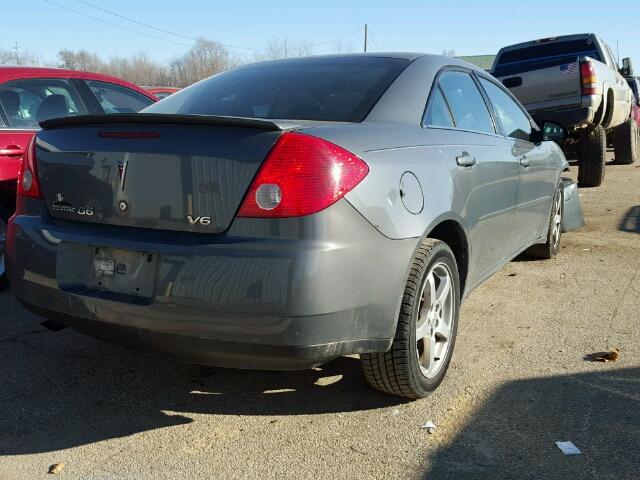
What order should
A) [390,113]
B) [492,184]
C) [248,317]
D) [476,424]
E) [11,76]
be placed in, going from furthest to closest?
[11,76]
[492,184]
[390,113]
[476,424]
[248,317]

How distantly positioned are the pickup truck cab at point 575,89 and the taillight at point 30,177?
7.41m

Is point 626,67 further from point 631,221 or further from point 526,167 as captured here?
point 526,167

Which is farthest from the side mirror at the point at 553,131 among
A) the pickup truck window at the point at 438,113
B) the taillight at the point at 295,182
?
the taillight at the point at 295,182

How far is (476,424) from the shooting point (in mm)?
2832

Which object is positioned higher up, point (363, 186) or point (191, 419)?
point (363, 186)

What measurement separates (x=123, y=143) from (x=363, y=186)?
0.97 m

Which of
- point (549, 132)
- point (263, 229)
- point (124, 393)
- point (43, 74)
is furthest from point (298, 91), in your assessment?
point (43, 74)

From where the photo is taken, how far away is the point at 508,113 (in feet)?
15.2

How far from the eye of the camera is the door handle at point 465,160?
10.8ft

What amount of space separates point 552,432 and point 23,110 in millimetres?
4259

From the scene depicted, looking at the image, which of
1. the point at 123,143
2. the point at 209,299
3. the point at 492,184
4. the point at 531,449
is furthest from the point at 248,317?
the point at 492,184

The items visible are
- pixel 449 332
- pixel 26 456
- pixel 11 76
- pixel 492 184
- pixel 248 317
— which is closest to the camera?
pixel 248 317

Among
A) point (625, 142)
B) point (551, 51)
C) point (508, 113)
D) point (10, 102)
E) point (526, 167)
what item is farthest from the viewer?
point (625, 142)

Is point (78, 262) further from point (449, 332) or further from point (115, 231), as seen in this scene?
point (449, 332)
